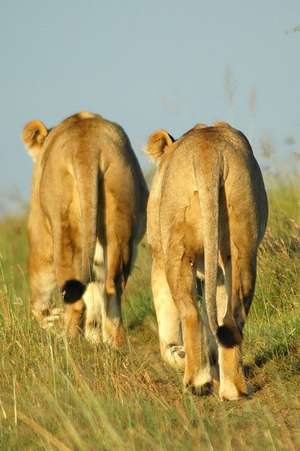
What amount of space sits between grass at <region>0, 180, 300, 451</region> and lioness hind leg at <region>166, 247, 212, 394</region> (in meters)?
0.11

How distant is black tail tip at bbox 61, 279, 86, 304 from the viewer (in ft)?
21.6

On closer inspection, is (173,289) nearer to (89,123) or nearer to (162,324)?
(162,324)

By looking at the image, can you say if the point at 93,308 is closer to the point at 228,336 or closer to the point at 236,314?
the point at 236,314

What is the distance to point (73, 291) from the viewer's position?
259 inches

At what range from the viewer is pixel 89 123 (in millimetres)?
7230

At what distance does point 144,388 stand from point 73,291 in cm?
119

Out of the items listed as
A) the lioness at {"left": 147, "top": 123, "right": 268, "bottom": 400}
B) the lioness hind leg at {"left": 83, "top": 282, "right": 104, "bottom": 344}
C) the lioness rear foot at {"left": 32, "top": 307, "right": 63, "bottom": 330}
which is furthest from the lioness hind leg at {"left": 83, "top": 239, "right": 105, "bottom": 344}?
the lioness at {"left": 147, "top": 123, "right": 268, "bottom": 400}

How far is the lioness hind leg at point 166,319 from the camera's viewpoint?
256 inches

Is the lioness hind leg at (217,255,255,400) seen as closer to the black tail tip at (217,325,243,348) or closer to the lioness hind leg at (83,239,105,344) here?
the black tail tip at (217,325,243,348)

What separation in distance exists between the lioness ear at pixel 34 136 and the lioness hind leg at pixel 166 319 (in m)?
1.88

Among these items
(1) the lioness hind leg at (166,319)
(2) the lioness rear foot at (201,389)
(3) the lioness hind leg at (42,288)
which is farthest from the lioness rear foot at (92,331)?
(2) the lioness rear foot at (201,389)

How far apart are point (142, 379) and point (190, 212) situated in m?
0.86

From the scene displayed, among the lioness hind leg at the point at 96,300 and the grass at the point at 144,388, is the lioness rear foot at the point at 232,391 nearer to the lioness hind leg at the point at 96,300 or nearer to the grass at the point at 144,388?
the grass at the point at 144,388

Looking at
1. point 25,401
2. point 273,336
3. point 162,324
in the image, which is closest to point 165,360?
Answer: point 162,324
